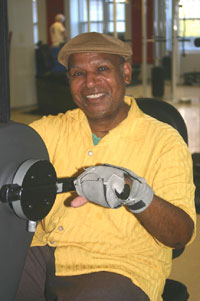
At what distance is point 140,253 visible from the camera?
48.3 inches

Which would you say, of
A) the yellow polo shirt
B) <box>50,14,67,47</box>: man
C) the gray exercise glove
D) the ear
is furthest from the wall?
the gray exercise glove

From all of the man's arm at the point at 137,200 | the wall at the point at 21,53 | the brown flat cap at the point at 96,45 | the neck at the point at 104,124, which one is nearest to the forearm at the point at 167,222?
the man's arm at the point at 137,200

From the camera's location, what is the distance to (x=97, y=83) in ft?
4.36

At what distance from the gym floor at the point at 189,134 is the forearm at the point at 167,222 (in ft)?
2.75

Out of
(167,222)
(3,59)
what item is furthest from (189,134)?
(3,59)

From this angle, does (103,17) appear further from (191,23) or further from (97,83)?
(97,83)

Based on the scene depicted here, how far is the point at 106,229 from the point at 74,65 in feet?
1.56

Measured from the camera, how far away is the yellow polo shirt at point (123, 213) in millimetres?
1191

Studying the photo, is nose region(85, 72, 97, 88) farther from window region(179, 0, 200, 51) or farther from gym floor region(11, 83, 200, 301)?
window region(179, 0, 200, 51)

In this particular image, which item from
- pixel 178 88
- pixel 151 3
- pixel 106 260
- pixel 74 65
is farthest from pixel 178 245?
pixel 151 3

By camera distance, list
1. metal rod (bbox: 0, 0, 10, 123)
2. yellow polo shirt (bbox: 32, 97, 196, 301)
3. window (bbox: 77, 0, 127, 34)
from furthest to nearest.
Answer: window (bbox: 77, 0, 127, 34) < yellow polo shirt (bbox: 32, 97, 196, 301) < metal rod (bbox: 0, 0, 10, 123)

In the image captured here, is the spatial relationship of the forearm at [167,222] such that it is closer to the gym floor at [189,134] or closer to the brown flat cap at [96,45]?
the brown flat cap at [96,45]

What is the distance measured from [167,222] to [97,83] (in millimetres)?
453

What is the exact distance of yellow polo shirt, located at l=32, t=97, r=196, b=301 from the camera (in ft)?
3.91
